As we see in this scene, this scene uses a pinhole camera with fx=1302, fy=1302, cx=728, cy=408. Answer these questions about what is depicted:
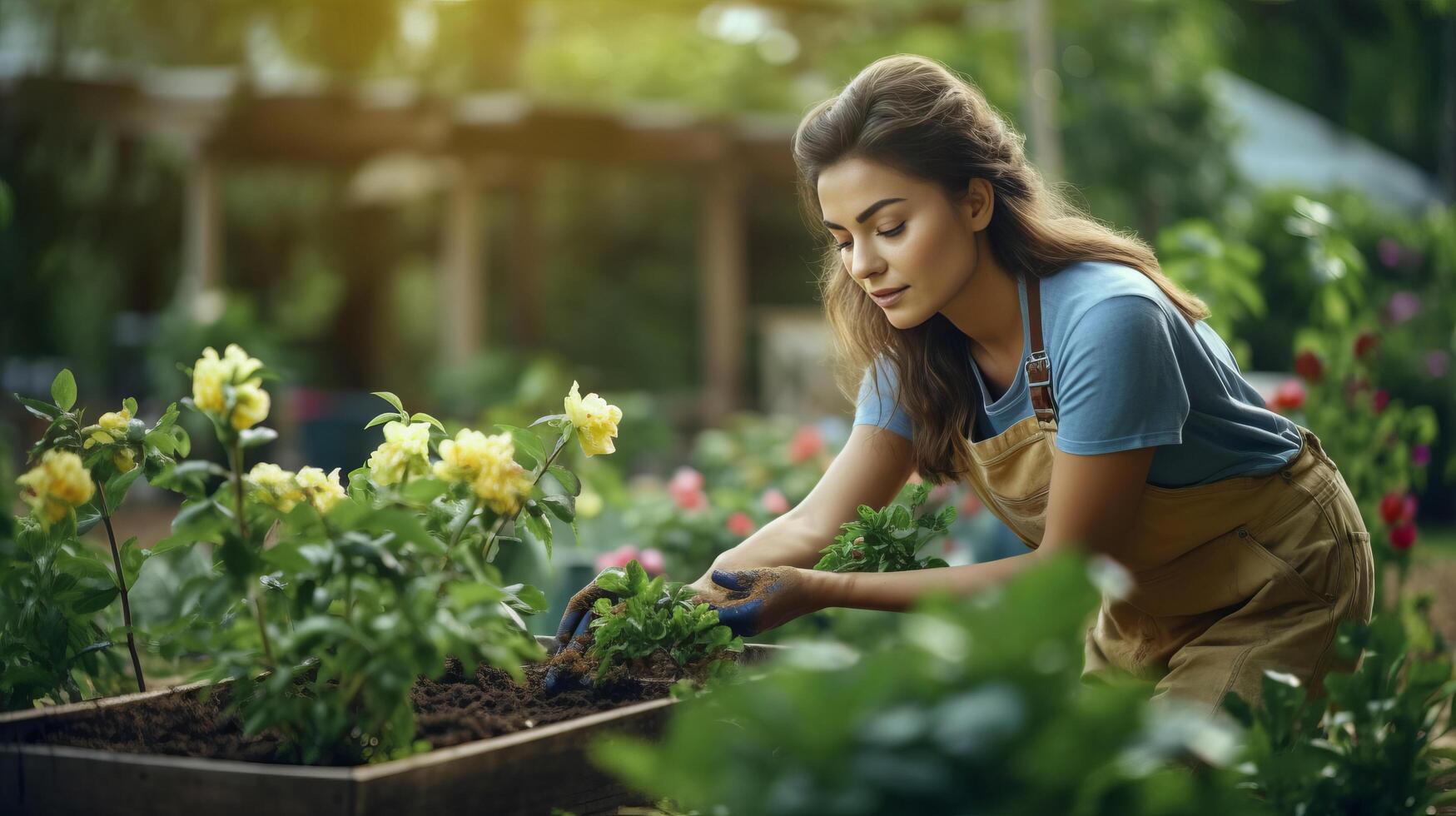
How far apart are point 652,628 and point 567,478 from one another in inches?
7.7

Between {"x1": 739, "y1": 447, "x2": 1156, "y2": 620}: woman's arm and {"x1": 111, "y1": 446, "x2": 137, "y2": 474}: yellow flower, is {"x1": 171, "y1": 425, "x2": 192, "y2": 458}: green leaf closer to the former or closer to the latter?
{"x1": 111, "y1": 446, "x2": 137, "y2": 474}: yellow flower

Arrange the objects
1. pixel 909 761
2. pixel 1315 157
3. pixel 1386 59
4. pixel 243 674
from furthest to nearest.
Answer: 1. pixel 1315 157
2. pixel 1386 59
3. pixel 243 674
4. pixel 909 761

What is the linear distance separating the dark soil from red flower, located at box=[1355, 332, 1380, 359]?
239 cm

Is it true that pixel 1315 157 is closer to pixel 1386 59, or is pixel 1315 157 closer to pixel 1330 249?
pixel 1386 59

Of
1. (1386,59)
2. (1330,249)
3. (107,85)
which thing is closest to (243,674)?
(1330,249)

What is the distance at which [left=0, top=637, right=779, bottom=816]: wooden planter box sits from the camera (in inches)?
41.3

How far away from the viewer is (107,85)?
7.68m

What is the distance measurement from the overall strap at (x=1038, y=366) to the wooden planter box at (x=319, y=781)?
75 cm

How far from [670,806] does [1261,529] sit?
3.09ft

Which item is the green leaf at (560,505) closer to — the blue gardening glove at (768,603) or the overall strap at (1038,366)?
the blue gardening glove at (768,603)

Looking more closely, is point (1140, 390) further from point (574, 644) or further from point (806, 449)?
point (806, 449)

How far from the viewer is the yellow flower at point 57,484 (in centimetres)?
120

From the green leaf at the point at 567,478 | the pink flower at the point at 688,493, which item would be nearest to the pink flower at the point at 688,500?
the pink flower at the point at 688,493

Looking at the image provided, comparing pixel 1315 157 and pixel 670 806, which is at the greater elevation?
pixel 670 806
